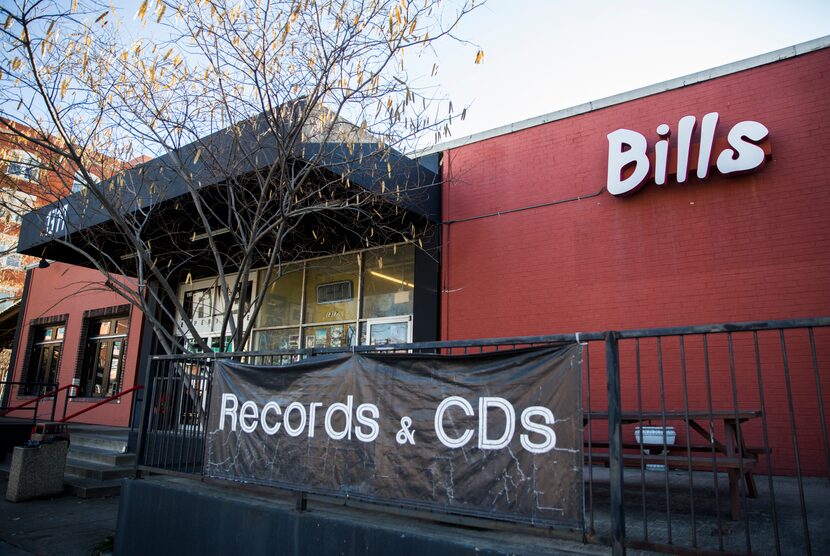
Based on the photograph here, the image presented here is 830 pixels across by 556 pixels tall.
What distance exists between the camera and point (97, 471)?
9.11m

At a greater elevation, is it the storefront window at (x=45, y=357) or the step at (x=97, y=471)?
the storefront window at (x=45, y=357)

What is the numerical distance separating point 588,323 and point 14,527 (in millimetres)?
7959

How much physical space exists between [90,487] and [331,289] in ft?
19.6

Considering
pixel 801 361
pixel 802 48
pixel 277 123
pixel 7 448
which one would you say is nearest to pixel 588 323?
pixel 801 361

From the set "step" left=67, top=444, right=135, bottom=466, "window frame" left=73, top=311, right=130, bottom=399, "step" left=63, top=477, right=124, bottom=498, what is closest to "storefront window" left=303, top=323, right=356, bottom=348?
"step" left=67, top=444, right=135, bottom=466

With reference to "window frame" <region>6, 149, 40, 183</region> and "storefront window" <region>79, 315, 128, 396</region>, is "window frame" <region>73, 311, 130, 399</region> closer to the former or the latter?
"storefront window" <region>79, 315, 128, 396</region>

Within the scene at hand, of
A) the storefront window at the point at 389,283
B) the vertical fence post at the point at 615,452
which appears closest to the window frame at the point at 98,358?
the storefront window at the point at 389,283

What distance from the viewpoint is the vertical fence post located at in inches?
131

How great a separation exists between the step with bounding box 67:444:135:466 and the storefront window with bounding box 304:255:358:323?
471 centimetres

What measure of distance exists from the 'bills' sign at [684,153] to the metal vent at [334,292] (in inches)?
235

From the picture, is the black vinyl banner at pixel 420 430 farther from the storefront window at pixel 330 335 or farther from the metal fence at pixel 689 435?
the storefront window at pixel 330 335

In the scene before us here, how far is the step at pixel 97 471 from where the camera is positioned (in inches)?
359

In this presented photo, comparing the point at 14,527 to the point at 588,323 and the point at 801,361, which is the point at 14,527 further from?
the point at 801,361

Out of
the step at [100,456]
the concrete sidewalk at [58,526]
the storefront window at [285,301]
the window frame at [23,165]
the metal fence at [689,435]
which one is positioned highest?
the window frame at [23,165]
